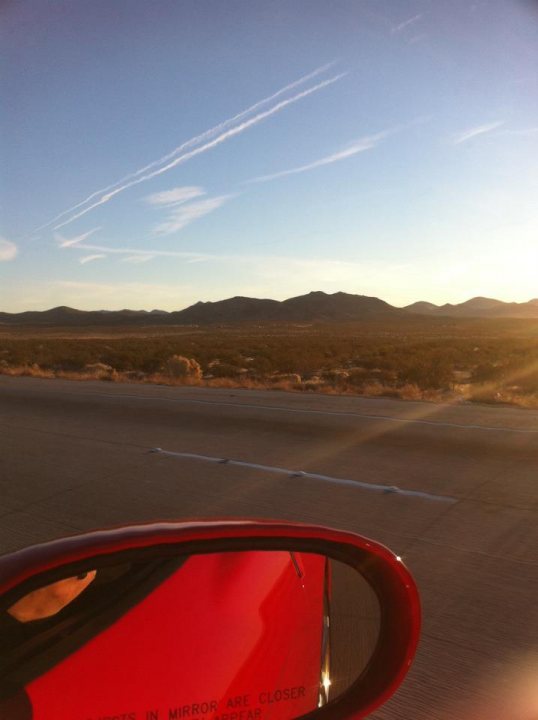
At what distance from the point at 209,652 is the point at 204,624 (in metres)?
0.07

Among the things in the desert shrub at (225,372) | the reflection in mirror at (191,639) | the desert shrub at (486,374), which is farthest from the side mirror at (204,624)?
the desert shrub at (225,372)

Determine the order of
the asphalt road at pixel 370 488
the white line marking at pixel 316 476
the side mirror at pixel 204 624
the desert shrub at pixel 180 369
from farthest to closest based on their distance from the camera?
the desert shrub at pixel 180 369
the white line marking at pixel 316 476
the asphalt road at pixel 370 488
the side mirror at pixel 204 624

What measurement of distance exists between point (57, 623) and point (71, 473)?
25.4 ft

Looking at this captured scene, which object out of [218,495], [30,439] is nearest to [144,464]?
[218,495]

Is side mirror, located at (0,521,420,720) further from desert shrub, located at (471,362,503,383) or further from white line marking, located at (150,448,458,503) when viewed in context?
desert shrub, located at (471,362,503,383)

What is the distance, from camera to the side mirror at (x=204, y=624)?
1586 millimetres

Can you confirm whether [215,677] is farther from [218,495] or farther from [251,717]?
[218,495]

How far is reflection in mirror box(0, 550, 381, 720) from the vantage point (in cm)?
161

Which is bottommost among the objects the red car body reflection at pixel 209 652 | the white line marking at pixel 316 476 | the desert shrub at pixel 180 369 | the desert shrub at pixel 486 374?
the desert shrub at pixel 486 374

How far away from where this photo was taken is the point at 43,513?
7.29m

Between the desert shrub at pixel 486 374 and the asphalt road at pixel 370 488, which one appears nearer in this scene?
the asphalt road at pixel 370 488

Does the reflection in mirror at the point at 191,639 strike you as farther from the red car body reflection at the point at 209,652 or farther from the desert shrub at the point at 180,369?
the desert shrub at the point at 180,369

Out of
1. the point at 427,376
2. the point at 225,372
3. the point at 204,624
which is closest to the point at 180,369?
the point at 225,372

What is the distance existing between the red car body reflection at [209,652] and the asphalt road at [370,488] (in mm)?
1646
